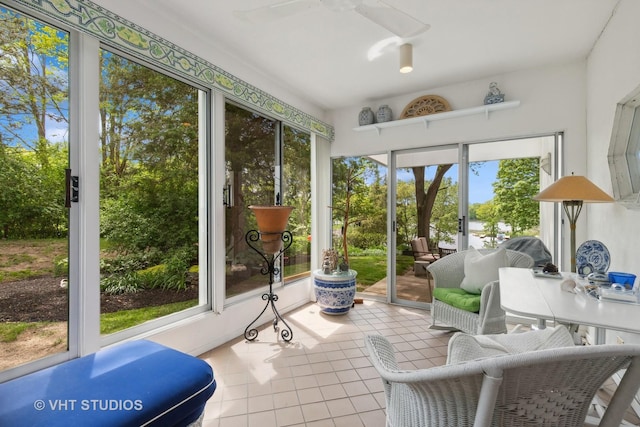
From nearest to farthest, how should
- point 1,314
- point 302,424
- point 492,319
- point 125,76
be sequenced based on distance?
point 1,314 < point 302,424 < point 125,76 < point 492,319

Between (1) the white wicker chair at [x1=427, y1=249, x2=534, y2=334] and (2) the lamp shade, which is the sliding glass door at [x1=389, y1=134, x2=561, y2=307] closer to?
(1) the white wicker chair at [x1=427, y1=249, x2=534, y2=334]

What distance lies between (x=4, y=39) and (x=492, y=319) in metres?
3.40

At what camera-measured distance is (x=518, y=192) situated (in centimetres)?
329

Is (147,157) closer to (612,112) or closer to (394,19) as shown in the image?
(394,19)

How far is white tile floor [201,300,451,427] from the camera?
177 centimetres

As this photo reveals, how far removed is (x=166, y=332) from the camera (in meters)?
2.25

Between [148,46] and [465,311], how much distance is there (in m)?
3.11

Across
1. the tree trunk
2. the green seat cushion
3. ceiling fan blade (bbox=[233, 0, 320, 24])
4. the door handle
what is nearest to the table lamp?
the green seat cushion

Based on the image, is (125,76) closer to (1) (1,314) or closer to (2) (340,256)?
(1) (1,314)

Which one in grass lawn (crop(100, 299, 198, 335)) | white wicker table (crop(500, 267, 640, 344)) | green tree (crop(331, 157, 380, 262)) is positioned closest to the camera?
white wicker table (crop(500, 267, 640, 344))

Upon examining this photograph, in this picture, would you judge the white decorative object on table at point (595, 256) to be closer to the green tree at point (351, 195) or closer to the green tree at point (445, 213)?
the green tree at point (445, 213)

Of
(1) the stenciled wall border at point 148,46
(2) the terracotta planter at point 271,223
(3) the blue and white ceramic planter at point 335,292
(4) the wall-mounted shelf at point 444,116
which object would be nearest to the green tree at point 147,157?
(1) the stenciled wall border at point 148,46

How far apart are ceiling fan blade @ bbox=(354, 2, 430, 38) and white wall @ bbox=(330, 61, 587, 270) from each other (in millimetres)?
1956

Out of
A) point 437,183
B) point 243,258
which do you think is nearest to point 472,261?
point 437,183
